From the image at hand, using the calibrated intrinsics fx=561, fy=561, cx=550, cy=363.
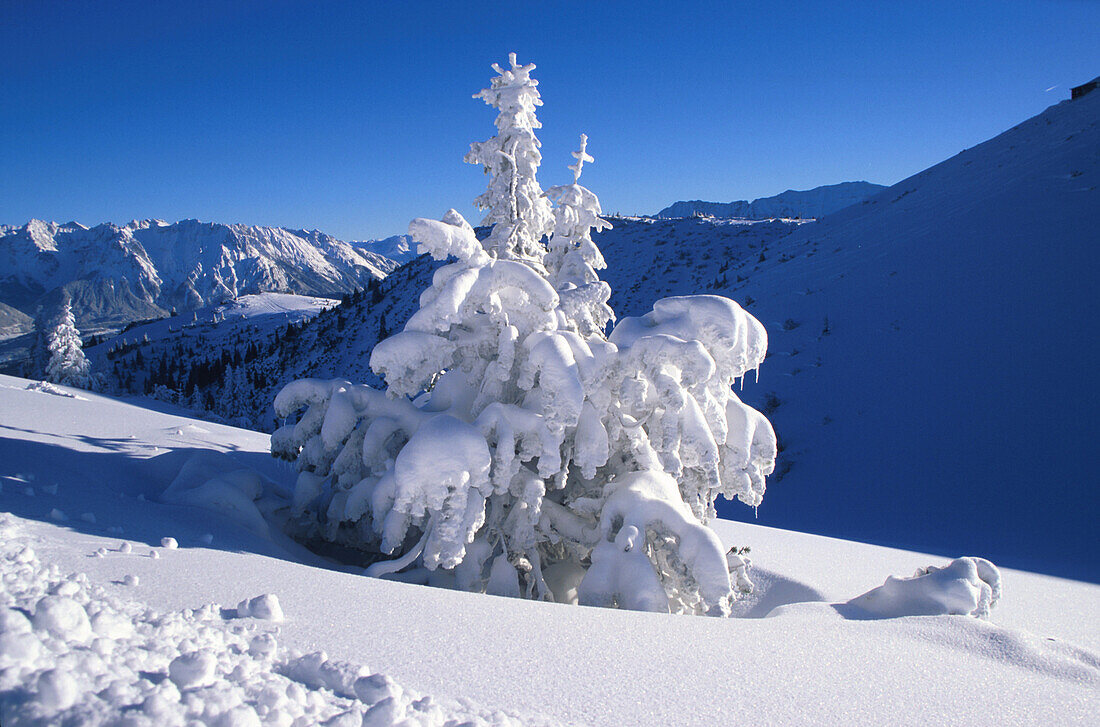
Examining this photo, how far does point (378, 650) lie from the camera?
3357 mm

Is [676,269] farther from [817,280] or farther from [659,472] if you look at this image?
[659,472]

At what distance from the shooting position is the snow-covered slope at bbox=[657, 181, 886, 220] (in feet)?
488

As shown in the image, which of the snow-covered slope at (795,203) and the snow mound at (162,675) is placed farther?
the snow-covered slope at (795,203)

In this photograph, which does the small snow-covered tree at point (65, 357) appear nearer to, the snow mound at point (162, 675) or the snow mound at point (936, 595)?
the snow mound at point (162, 675)

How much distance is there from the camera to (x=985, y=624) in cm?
504

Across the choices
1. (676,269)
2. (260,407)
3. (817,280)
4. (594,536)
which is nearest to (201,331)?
(260,407)

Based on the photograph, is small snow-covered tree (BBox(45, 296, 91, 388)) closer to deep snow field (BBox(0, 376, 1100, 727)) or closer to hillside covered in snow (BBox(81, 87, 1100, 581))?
deep snow field (BBox(0, 376, 1100, 727))

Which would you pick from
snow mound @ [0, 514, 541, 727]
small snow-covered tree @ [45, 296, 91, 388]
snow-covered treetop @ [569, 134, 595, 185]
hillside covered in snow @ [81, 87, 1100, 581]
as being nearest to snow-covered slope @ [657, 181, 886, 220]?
hillside covered in snow @ [81, 87, 1100, 581]

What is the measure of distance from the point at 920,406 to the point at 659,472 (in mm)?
14655

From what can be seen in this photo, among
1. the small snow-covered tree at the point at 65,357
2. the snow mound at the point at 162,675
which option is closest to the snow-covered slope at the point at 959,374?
the snow mound at the point at 162,675

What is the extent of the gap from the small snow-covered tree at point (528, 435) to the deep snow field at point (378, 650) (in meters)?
1.22

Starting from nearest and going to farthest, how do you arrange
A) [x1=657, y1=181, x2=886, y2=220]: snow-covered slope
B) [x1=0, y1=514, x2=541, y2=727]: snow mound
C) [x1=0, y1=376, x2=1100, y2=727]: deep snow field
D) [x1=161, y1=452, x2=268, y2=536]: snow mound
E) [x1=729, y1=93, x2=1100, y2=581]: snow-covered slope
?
[x1=0, y1=514, x2=541, y2=727]: snow mound → [x1=0, y1=376, x2=1100, y2=727]: deep snow field → [x1=161, y1=452, x2=268, y2=536]: snow mound → [x1=729, y1=93, x2=1100, y2=581]: snow-covered slope → [x1=657, y1=181, x2=886, y2=220]: snow-covered slope

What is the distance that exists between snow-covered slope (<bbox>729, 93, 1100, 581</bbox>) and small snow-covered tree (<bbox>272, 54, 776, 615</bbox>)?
30.7 feet

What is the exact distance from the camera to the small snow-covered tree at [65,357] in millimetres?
31578
